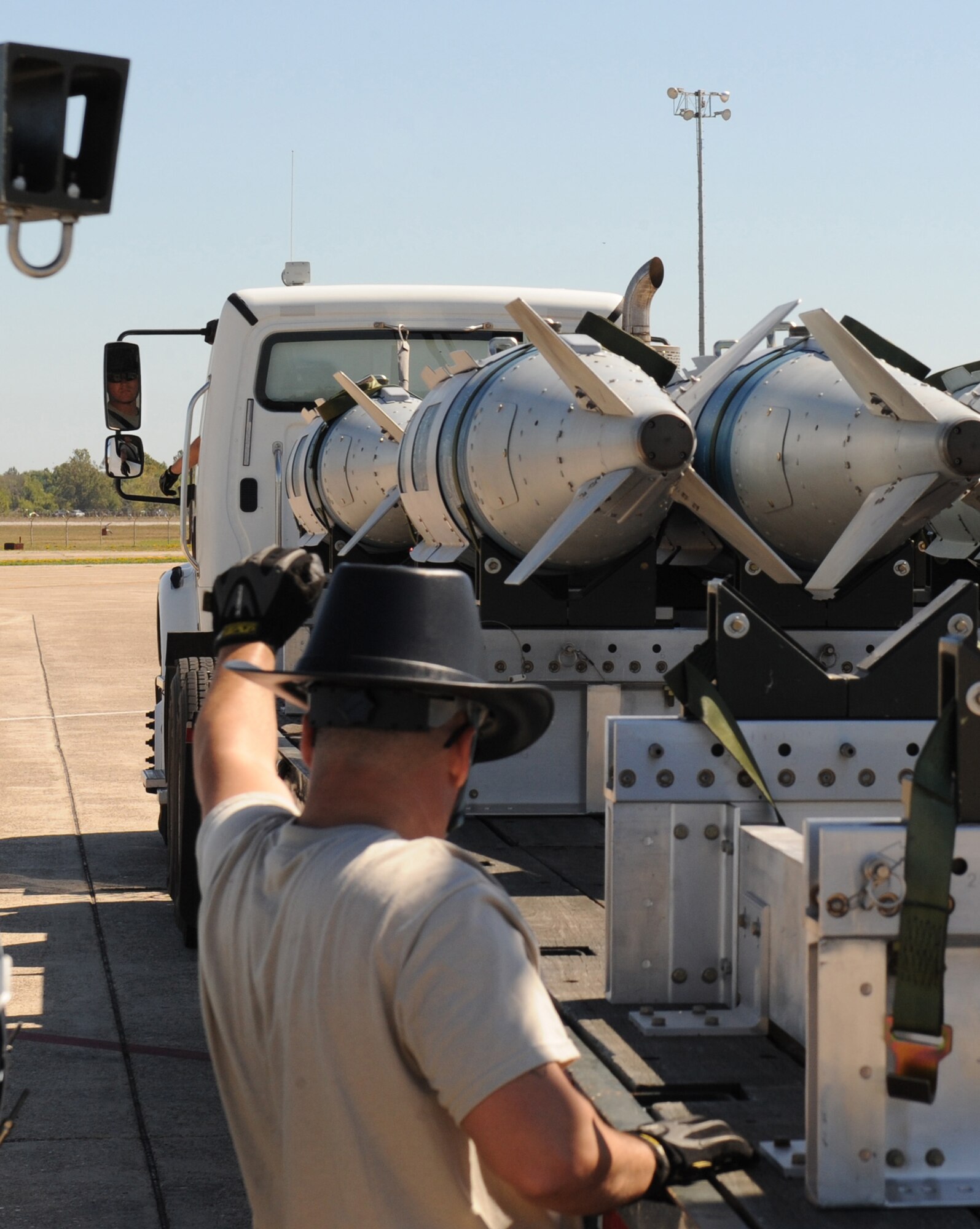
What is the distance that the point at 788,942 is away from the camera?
115 inches

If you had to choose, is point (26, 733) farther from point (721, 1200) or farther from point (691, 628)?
point (721, 1200)

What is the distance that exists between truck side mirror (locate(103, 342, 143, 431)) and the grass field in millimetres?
53511

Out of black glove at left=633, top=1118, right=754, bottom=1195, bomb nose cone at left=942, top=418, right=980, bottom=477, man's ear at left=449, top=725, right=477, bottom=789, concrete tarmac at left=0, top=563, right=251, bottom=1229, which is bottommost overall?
concrete tarmac at left=0, top=563, right=251, bottom=1229

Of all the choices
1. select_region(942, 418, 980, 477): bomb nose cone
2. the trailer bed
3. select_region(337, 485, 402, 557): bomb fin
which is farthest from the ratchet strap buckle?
select_region(337, 485, 402, 557): bomb fin

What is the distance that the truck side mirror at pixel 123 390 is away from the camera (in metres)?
10.1

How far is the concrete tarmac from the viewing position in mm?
5117

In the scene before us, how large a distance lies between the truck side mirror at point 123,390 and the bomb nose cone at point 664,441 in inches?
219

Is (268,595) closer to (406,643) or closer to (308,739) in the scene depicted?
(308,739)

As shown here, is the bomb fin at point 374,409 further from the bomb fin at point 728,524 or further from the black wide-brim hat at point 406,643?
the black wide-brim hat at point 406,643

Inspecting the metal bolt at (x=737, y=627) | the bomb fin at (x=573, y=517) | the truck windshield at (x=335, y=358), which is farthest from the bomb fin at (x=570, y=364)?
the truck windshield at (x=335, y=358)

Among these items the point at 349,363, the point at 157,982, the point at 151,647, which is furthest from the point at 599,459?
the point at 151,647

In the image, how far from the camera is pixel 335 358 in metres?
9.51

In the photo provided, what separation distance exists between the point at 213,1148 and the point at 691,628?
7.81 feet

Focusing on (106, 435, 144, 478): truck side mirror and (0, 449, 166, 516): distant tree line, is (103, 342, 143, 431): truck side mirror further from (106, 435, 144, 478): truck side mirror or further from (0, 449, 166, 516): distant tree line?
(0, 449, 166, 516): distant tree line
